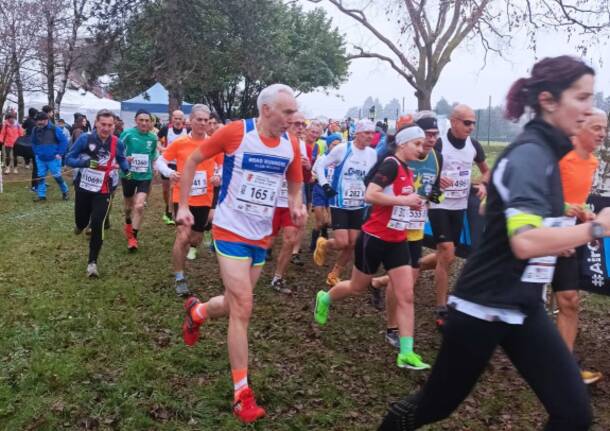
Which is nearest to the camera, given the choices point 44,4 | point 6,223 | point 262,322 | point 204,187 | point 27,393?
point 27,393

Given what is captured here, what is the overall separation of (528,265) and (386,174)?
227cm

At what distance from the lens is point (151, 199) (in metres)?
14.6

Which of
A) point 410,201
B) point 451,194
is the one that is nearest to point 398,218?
point 410,201

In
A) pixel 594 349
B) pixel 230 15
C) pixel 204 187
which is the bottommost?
pixel 594 349

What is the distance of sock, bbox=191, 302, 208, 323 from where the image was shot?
4191mm

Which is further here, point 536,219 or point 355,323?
point 355,323

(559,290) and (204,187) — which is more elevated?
(204,187)

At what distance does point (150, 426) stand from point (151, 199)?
454 inches

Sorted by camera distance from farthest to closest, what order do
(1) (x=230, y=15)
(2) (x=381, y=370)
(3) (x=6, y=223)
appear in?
(1) (x=230, y=15), (3) (x=6, y=223), (2) (x=381, y=370)

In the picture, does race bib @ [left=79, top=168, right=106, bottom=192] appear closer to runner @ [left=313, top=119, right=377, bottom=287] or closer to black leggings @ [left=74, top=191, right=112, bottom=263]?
black leggings @ [left=74, top=191, right=112, bottom=263]

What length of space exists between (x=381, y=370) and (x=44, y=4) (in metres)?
23.4

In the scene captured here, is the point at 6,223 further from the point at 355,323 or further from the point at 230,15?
the point at 230,15

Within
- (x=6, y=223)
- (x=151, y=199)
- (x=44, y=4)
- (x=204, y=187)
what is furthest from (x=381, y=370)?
(x=44, y=4)

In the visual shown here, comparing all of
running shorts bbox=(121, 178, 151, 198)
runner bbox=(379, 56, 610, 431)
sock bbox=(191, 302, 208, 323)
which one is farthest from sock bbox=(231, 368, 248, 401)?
running shorts bbox=(121, 178, 151, 198)
